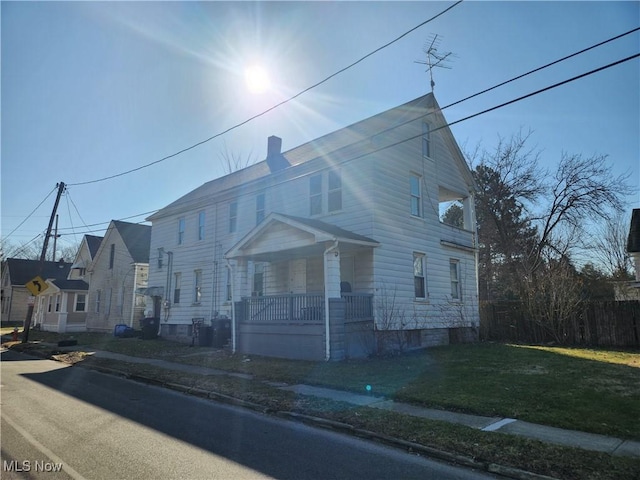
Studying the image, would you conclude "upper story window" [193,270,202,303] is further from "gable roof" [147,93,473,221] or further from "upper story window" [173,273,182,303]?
"gable roof" [147,93,473,221]

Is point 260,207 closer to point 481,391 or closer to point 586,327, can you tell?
point 481,391

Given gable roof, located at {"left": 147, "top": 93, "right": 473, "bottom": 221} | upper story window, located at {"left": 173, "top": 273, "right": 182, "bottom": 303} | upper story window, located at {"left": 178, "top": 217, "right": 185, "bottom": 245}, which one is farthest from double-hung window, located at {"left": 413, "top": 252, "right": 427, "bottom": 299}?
upper story window, located at {"left": 178, "top": 217, "right": 185, "bottom": 245}

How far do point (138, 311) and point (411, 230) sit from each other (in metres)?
19.7

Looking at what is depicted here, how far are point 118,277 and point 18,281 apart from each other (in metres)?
22.4

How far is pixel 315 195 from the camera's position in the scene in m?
16.7

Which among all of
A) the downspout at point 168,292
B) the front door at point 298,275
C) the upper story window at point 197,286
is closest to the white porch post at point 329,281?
the front door at point 298,275

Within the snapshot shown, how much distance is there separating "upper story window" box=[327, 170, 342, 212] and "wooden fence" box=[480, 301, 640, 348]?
10298 millimetres

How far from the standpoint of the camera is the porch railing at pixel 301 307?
13.3 m

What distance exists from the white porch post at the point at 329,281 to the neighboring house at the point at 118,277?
60.8ft

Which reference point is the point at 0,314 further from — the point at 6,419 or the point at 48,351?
the point at 6,419

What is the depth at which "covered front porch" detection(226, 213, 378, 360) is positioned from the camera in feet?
41.8

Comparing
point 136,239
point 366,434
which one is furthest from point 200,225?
point 366,434

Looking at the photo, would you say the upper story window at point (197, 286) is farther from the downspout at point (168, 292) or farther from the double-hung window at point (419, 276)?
the double-hung window at point (419, 276)

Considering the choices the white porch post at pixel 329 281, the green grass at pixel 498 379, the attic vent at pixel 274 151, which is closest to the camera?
the green grass at pixel 498 379
